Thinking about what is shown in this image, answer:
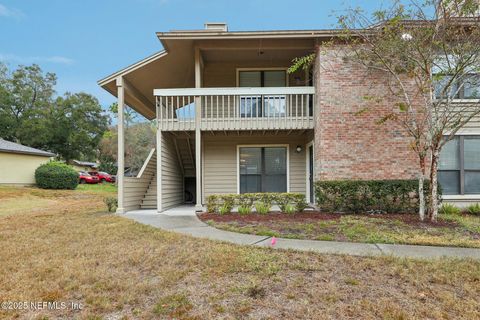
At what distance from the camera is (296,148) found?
35.4 feet

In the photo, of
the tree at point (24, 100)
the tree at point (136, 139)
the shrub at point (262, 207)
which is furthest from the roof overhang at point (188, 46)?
the tree at point (24, 100)

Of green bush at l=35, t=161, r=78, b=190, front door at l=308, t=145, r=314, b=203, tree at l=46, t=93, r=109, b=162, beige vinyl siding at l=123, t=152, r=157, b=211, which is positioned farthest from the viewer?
tree at l=46, t=93, r=109, b=162

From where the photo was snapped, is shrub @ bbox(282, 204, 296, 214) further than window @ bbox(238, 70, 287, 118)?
No

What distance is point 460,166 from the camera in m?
8.97

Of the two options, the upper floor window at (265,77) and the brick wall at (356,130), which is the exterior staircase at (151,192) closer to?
the upper floor window at (265,77)

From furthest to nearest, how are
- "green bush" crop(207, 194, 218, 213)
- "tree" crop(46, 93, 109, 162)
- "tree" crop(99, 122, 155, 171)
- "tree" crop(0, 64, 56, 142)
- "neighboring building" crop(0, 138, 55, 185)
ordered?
"tree" crop(46, 93, 109, 162)
"tree" crop(0, 64, 56, 142)
"tree" crop(99, 122, 155, 171)
"neighboring building" crop(0, 138, 55, 185)
"green bush" crop(207, 194, 218, 213)

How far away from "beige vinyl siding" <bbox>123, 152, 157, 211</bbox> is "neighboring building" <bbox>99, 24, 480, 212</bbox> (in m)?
0.03

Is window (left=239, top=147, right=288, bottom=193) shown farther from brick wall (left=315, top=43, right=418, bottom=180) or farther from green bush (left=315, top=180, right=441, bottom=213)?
green bush (left=315, top=180, right=441, bottom=213)

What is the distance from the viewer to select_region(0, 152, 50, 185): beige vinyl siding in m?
20.5

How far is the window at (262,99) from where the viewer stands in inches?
380

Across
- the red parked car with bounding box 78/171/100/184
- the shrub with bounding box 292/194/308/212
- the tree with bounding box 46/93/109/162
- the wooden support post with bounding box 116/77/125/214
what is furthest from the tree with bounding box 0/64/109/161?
the shrub with bounding box 292/194/308/212

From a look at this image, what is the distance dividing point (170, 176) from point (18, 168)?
1741 cm

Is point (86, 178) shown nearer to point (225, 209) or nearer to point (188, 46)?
point (188, 46)

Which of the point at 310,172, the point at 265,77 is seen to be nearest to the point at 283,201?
the point at 310,172
